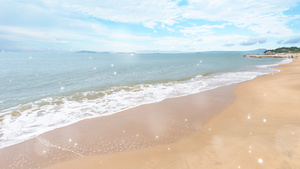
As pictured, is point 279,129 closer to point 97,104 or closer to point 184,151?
point 184,151

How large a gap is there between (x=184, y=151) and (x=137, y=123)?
3401 millimetres

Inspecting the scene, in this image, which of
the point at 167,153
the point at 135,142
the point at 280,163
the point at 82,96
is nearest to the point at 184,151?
the point at 167,153

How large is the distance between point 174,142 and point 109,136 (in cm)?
329

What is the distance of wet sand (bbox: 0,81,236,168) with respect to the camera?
18.0ft

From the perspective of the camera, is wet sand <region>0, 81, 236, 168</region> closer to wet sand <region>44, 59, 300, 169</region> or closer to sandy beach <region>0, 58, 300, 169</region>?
sandy beach <region>0, 58, 300, 169</region>

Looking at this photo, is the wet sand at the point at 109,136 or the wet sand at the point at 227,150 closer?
the wet sand at the point at 227,150

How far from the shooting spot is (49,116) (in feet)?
31.1

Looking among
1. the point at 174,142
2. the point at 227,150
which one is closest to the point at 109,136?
the point at 174,142

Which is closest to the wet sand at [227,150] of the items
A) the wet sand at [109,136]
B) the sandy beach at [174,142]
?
the sandy beach at [174,142]

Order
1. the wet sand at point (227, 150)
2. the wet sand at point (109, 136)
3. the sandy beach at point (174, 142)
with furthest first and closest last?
the wet sand at point (109, 136) → the sandy beach at point (174, 142) → the wet sand at point (227, 150)

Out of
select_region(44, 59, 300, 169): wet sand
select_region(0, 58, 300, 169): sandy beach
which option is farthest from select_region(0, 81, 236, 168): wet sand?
select_region(44, 59, 300, 169): wet sand

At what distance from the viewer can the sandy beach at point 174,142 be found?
4992mm

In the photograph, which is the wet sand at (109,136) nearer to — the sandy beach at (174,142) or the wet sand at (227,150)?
the sandy beach at (174,142)

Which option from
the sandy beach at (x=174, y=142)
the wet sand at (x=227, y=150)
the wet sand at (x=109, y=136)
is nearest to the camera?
the wet sand at (x=227, y=150)
